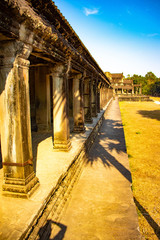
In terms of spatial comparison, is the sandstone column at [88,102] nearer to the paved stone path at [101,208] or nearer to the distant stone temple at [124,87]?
the paved stone path at [101,208]

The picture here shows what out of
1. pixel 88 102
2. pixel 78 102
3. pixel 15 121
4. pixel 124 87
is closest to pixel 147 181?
pixel 15 121

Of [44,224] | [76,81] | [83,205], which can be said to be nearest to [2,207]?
[44,224]

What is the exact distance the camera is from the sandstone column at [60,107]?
514 cm

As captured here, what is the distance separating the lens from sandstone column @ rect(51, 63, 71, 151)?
514 centimetres

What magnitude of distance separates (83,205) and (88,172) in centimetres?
173

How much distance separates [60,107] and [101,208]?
3.08 metres

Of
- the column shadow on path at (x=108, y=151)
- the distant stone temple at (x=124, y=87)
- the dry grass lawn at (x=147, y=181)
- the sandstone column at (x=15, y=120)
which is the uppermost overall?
the distant stone temple at (x=124, y=87)

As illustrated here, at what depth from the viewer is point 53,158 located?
479cm

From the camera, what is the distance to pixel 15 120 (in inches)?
109

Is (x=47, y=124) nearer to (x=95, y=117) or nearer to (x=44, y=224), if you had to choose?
(x=95, y=117)

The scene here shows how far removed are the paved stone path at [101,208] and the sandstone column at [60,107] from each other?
4.18ft

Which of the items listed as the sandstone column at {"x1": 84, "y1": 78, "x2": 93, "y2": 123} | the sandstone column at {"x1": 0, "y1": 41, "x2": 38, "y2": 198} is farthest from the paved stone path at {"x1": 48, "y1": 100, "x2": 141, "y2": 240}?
the sandstone column at {"x1": 84, "y1": 78, "x2": 93, "y2": 123}

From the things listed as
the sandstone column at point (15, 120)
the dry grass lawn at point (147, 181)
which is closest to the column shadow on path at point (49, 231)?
the sandstone column at point (15, 120)

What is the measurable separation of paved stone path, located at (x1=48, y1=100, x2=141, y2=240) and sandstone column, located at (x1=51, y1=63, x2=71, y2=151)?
1274mm
